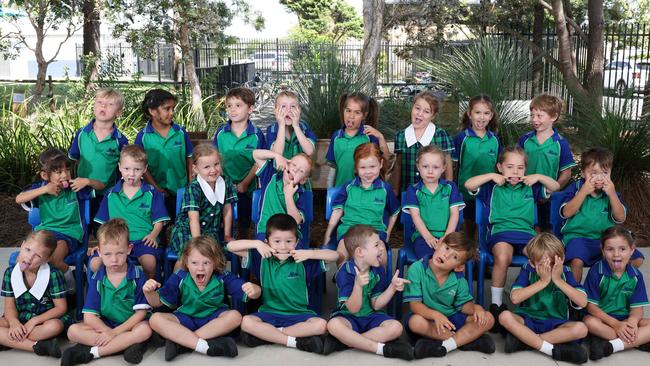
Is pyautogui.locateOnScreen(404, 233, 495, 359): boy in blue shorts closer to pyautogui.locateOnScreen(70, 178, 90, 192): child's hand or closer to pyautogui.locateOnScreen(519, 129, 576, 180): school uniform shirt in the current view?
pyautogui.locateOnScreen(519, 129, 576, 180): school uniform shirt

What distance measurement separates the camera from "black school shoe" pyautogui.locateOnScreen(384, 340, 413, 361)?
342cm

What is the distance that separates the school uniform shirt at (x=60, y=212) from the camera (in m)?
4.06

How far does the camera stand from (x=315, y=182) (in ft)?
18.5

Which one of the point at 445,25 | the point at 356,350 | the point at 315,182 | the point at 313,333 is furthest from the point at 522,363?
the point at 445,25

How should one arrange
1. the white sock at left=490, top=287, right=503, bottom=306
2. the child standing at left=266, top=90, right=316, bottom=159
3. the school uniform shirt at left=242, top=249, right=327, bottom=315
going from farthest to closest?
the child standing at left=266, top=90, right=316, bottom=159, the white sock at left=490, top=287, right=503, bottom=306, the school uniform shirt at left=242, top=249, right=327, bottom=315

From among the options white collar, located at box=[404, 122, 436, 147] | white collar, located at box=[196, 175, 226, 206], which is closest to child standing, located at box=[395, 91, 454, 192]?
white collar, located at box=[404, 122, 436, 147]

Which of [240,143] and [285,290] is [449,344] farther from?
[240,143]

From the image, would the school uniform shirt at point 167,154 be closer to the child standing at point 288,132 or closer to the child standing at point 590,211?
the child standing at point 288,132

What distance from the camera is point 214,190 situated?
405 cm

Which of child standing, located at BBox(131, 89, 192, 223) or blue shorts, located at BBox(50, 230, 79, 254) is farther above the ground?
child standing, located at BBox(131, 89, 192, 223)

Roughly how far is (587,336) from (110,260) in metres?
2.49

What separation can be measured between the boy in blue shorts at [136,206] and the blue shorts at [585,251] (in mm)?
2363

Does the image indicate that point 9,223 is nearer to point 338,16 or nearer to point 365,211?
point 365,211

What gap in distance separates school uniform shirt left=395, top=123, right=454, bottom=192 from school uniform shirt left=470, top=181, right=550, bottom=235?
51 cm
